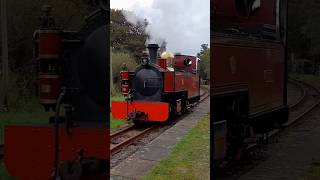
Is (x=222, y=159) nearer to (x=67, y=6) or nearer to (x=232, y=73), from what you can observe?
(x=232, y=73)

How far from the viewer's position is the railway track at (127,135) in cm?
250

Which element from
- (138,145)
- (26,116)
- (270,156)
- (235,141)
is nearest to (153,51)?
(138,145)

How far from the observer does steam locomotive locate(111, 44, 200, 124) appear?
256 centimetres

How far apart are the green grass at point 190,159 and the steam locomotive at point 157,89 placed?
0.16 m

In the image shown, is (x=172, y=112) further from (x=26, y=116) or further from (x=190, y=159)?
(x=26, y=116)

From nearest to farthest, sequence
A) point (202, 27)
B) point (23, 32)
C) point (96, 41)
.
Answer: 1. point (202, 27)
2. point (96, 41)
3. point (23, 32)

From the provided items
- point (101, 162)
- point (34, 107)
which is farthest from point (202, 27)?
point (34, 107)

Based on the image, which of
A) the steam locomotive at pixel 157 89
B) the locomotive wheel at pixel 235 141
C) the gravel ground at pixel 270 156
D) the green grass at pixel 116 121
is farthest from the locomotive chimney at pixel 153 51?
the gravel ground at pixel 270 156

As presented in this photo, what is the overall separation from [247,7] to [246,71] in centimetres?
32

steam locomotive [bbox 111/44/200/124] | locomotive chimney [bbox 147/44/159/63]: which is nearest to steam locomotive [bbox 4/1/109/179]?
steam locomotive [bbox 111/44/200/124]

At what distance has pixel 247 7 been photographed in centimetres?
261

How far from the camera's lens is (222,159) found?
8.37 ft

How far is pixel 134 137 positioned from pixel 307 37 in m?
1.06

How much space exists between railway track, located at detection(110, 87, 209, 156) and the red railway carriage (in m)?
0.14
